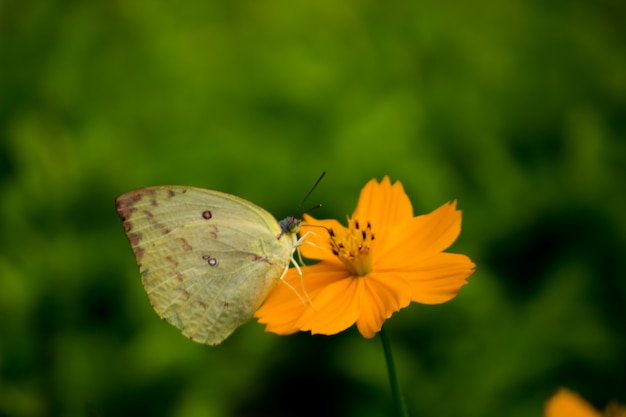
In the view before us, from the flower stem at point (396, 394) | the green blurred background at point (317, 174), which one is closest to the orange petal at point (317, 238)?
the flower stem at point (396, 394)

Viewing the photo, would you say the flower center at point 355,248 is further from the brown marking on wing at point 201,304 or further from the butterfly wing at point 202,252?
the brown marking on wing at point 201,304

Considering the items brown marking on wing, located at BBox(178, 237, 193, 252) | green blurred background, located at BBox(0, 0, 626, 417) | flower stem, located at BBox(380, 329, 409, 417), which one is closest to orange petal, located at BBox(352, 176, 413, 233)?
brown marking on wing, located at BBox(178, 237, 193, 252)

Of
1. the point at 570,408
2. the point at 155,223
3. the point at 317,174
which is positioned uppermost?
the point at 570,408

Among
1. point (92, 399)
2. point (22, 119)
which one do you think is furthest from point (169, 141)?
point (92, 399)

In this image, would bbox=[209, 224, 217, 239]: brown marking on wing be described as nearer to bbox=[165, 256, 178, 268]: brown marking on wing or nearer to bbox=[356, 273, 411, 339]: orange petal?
bbox=[165, 256, 178, 268]: brown marking on wing

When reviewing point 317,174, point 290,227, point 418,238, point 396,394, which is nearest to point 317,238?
point 290,227

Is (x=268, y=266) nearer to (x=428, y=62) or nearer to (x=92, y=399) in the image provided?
(x=92, y=399)

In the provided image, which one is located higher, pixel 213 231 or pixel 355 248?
pixel 355 248

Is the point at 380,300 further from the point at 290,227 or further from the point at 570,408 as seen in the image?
the point at 570,408
